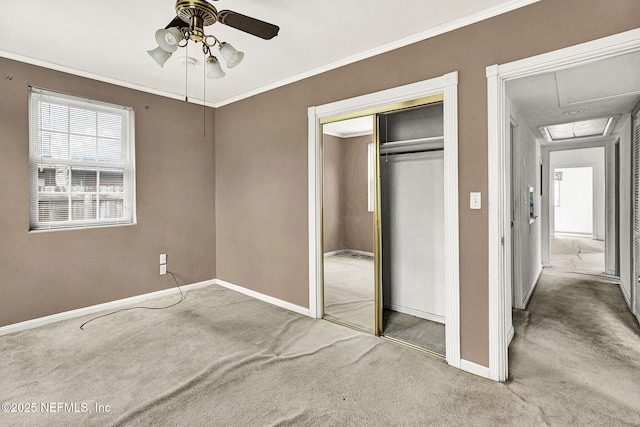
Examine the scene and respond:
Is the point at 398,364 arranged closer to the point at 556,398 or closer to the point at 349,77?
the point at 556,398

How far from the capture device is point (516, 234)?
3.45 meters

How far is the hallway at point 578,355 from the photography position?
77.7 inches

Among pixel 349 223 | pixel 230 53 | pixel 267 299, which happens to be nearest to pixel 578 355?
pixel 349 223

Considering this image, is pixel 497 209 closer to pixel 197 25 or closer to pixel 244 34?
pixel 197 25

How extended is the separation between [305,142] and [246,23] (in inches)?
62.8

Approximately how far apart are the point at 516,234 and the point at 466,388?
1.95 m

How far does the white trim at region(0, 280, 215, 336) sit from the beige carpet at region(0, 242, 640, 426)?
105 mm

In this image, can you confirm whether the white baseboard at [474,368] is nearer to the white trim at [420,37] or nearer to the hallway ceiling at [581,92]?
the hallway ceiling at [581,92]

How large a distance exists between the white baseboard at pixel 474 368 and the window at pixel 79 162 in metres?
3.71

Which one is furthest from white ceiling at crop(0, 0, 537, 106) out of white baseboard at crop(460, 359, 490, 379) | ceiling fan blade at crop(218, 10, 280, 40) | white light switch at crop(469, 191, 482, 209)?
white baseboard at crop(460, 359, 490, 379)

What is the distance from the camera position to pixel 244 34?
102 inches

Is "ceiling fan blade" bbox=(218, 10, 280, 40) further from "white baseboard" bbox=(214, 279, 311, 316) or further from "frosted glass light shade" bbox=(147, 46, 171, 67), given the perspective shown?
"white baseboard" bbox=(214, 279, 311, 316)

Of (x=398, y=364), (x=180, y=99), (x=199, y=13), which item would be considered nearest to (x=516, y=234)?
(x=398, y=364)

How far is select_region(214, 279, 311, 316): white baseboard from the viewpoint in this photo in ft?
11.5
